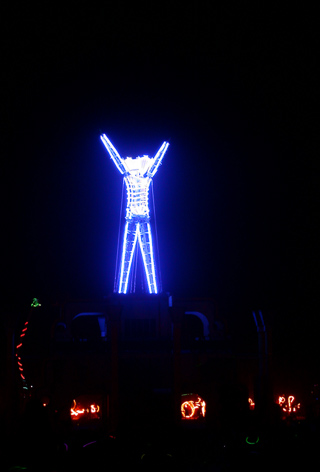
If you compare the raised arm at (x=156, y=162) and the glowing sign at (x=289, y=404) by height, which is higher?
the raised arm at (x=156, y=162)

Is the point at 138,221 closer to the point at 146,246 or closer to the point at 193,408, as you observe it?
the point at 146,246

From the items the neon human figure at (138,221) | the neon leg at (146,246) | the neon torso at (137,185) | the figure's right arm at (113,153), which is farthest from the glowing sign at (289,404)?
the figure's right arm at (113,153)

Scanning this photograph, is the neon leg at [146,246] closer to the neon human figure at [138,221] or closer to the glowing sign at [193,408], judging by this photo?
the neon human figure at [138,221]

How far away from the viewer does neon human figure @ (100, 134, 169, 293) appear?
22906 millimetres

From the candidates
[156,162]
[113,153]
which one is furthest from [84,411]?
[113,153]

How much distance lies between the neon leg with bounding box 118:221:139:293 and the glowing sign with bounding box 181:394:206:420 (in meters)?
8.16

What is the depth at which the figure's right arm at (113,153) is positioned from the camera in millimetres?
24391

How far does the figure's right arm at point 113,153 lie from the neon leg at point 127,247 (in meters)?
3.25

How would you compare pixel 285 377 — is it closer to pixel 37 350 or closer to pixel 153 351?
pixel 153 351

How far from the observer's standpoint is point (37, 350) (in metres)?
17.1

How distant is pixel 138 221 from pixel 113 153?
14.9ft

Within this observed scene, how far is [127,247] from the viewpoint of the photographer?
23.4 metres

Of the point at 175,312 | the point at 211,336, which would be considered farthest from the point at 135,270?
the point at 175,312

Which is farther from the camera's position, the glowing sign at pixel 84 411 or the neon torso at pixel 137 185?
the neon torso at pixel 137 185
